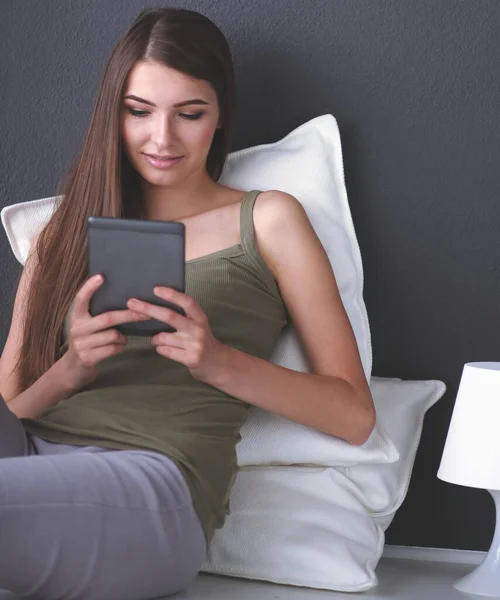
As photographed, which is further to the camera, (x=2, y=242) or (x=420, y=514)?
(x=2, y=242)

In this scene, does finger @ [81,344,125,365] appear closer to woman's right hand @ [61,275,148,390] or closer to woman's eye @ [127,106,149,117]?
woman's right hand @ [61,275,148,390]

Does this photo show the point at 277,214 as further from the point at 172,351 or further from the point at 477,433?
the point at 477,433

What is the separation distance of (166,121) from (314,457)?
2.35ft

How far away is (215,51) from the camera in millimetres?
2002

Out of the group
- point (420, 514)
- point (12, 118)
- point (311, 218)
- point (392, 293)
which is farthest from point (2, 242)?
point (420, 514)

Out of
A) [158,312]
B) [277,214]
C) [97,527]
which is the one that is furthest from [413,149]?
[97,527]

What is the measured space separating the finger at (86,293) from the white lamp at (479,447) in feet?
2.31

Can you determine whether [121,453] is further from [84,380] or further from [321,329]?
[321,329]

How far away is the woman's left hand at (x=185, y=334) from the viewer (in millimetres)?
1638

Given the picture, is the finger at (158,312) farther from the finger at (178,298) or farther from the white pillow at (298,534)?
the white pillow at (298,534)

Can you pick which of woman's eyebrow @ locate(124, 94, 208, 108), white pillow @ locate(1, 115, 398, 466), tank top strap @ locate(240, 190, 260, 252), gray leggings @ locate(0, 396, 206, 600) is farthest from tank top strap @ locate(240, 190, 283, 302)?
gray leggings @ locate(0, 396, 206, 600)

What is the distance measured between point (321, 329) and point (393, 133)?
1.72ft

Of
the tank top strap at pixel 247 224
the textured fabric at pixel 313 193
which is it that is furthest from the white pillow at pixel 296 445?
the tank top strap at pixel 247 224

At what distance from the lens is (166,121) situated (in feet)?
6.41
